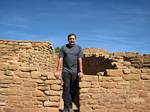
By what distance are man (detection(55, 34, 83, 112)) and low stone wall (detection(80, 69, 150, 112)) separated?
47 centimetres

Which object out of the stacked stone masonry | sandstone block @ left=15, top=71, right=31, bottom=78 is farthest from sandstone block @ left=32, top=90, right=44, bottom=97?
sandstone block @ left=15, top=71, right=31, bottom=78

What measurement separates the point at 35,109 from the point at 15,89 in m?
0.77

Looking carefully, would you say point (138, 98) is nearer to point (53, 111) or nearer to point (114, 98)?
point (114, 98)

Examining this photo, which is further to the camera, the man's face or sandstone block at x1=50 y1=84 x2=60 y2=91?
sandstone block at x1=50 y1=84 x2=60 y2=91

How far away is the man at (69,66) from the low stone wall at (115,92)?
469mm

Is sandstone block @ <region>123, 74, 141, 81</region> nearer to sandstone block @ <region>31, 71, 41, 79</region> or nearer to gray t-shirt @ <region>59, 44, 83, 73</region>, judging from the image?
gray t-shirt @ <region>59, 44, 83, 73</region>

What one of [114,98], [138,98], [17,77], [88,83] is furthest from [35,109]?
[138,98]

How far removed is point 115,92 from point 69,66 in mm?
1519

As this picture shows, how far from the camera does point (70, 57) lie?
778 centimetres

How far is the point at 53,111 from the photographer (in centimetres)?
799

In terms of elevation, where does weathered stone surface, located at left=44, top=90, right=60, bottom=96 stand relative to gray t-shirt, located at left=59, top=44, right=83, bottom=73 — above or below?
below

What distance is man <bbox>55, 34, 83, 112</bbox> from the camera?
305 inches

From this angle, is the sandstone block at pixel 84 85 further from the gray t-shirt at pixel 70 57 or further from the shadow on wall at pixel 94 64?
the shadow on wall at pixel 94 64

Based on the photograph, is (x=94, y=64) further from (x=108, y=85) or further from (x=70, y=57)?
(x=70, y=57)
